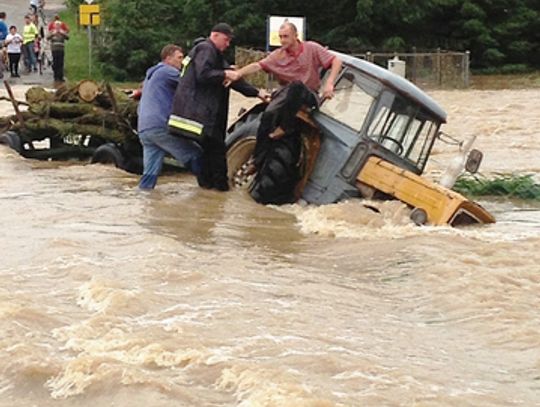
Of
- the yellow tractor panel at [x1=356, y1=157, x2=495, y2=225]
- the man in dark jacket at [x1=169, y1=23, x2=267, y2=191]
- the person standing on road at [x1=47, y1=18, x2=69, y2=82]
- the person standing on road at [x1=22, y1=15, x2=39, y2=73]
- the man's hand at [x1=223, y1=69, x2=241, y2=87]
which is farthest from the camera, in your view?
the person standing on road at [x1=22, y1=15, x2=39, y2=73]

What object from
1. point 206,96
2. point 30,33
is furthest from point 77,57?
point 206,96

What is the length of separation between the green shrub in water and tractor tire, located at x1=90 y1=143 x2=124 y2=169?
14.7ft

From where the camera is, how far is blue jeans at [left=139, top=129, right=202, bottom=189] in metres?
13.7

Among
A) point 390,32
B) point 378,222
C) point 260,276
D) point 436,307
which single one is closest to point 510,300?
point 436,307

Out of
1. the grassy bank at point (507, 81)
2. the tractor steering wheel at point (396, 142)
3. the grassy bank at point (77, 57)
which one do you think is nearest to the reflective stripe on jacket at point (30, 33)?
the grassy bank at point (77, 57)

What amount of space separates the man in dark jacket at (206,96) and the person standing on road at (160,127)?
0.35m

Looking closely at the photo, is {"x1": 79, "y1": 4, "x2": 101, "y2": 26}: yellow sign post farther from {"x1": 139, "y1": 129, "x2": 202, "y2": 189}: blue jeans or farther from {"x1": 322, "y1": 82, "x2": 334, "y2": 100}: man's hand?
{"x1": 322, "y1": 82, "x2": 334, "y2": 100}: man's hand

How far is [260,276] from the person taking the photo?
9484 mm

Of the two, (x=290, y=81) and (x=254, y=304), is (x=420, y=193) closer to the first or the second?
(x=290, y=81)

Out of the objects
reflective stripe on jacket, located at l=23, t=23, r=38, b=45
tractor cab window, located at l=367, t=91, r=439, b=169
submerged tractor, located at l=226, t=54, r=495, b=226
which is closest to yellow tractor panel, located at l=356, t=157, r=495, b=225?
submerged tractor, located at l=226, t=54, r=495, b=226

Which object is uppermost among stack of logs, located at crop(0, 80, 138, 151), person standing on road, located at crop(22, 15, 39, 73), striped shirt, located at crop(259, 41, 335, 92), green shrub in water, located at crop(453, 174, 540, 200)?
striped shirt, located at crop(259, 41, 335, 92)

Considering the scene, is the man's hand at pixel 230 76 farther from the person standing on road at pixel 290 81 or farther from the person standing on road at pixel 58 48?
the person standing on road at pixel 58 48

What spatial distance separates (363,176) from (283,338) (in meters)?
5.27

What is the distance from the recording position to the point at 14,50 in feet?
114
